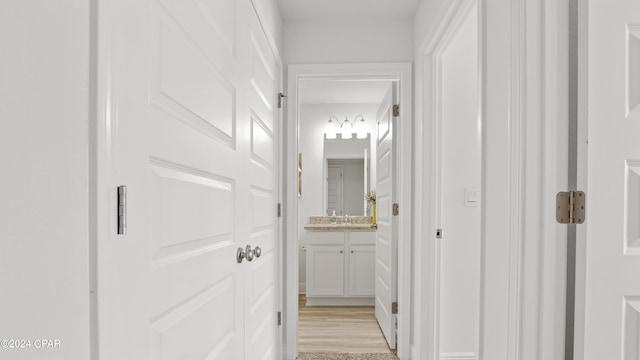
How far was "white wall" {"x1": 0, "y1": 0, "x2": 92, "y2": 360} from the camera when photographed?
483 millimetres

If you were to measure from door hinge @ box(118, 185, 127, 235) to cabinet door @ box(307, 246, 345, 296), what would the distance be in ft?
12.6

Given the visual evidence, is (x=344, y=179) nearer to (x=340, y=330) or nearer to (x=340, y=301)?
(x=340, y=301)

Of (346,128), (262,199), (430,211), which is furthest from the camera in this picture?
(346,128)

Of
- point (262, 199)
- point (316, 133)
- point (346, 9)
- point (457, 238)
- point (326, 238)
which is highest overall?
point (346, 9)

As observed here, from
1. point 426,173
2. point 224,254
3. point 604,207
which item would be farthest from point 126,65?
point 426,173

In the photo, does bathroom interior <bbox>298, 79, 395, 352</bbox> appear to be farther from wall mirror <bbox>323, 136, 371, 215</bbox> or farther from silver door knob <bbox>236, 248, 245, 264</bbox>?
silver door knob <bbox>236, 248, 245, 264</bbox>

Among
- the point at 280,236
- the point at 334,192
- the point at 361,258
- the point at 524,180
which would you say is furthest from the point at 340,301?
the point at 524,180

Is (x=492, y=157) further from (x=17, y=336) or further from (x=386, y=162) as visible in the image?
(x=386, y=162)

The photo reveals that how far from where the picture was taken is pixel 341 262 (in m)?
4.46

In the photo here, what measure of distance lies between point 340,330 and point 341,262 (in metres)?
0.95

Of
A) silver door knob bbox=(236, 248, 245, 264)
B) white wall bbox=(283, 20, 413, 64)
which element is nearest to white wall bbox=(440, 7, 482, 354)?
white wall bbox=(283, 20, 413, 64)

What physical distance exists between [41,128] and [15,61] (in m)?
0.09

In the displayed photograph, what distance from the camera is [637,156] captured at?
1.13 meters

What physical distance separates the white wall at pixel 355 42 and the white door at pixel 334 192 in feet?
8.18
